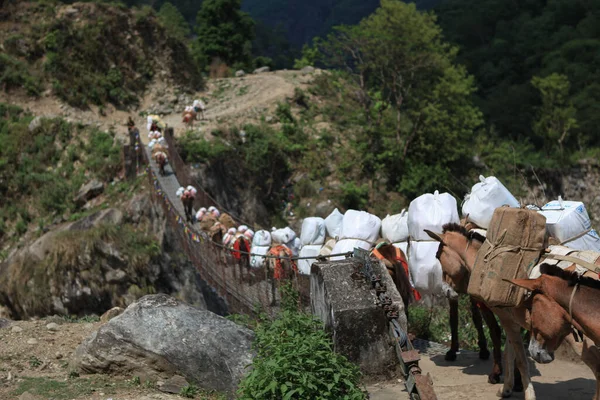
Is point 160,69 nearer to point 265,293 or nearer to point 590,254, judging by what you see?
point 265,293

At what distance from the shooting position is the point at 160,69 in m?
27.7

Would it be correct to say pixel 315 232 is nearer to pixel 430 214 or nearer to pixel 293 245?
pixel 293 245

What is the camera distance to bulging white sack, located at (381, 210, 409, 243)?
7.76 m

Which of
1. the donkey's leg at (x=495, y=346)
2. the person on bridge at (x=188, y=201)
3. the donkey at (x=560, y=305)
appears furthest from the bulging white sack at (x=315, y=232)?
the person on bridge at (x=188, y=201)

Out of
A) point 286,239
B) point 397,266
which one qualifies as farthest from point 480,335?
point 286,239

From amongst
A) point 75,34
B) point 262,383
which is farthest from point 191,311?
point 75,34

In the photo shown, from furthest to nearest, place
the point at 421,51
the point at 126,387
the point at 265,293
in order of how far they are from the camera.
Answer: the point at 421,51, the point at 265,293, the point at 126,387

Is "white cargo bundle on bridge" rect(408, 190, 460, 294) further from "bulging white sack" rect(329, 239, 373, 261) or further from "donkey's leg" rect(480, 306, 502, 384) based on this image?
"bulging white sack" rect(329, 239, 373, 261)

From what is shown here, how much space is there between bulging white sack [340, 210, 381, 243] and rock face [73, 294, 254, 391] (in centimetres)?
258

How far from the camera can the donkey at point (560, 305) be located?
4363 mm

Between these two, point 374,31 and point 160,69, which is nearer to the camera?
point 374,31

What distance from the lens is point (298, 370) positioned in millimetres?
4527

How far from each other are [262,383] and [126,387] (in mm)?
1170

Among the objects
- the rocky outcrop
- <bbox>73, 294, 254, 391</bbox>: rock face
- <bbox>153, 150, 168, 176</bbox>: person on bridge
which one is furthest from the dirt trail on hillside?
<bbox>73, 294, 254, 391</bbox>: rock face
